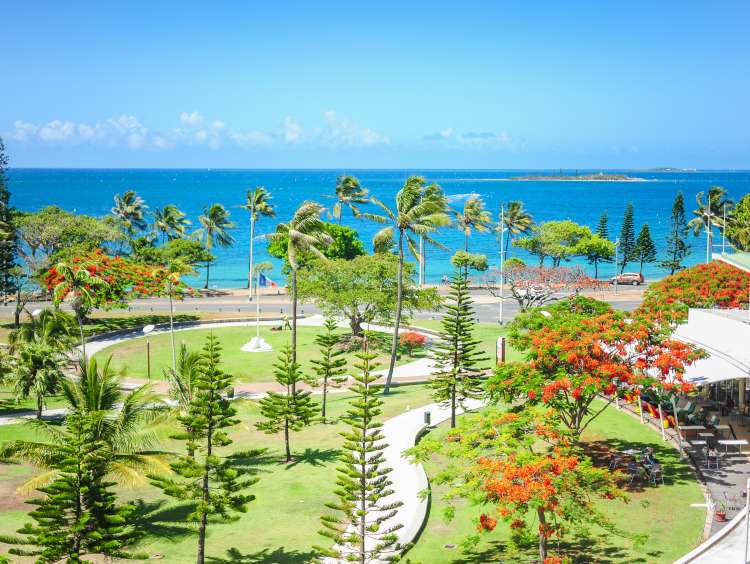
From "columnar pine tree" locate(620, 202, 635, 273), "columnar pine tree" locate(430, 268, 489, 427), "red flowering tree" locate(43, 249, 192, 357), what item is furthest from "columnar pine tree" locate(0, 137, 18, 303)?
"columnar pine tree" locate(620, 202, 635, 273)

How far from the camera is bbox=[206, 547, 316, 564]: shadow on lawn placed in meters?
16.8

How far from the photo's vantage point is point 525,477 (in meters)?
14.5

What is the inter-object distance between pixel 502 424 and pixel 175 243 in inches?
1965

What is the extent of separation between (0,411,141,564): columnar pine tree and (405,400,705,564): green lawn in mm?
6223

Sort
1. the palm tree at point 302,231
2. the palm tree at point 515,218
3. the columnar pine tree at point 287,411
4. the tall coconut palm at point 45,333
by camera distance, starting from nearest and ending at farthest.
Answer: the columnar pine tree at point 287,411 < the tall coconut palm at point 45,333 < the palm tree at point 302,231 < the palm tree at point 515,218

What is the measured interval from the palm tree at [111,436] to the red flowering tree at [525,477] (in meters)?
6.24

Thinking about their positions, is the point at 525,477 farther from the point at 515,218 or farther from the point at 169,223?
the point at 169,223

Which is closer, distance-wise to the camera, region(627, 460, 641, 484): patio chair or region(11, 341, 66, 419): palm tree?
region(627, 460, 641, 484): patio chair

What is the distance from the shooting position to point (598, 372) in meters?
20.3

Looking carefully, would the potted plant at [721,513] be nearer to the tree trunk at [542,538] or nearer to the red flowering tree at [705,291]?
the tree trunk at [542,538]

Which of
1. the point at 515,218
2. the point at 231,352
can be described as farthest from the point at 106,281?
the point at 515,218

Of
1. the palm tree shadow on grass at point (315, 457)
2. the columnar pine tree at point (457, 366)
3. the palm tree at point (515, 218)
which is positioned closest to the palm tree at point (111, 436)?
the palm tree shadow on grass at point (315, 457)

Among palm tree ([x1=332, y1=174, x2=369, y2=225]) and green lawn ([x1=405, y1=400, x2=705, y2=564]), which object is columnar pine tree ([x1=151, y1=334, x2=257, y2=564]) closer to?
green lawn ([x1=405, y1=400, x2=705, y2=564])

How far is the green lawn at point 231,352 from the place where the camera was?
35.9m
